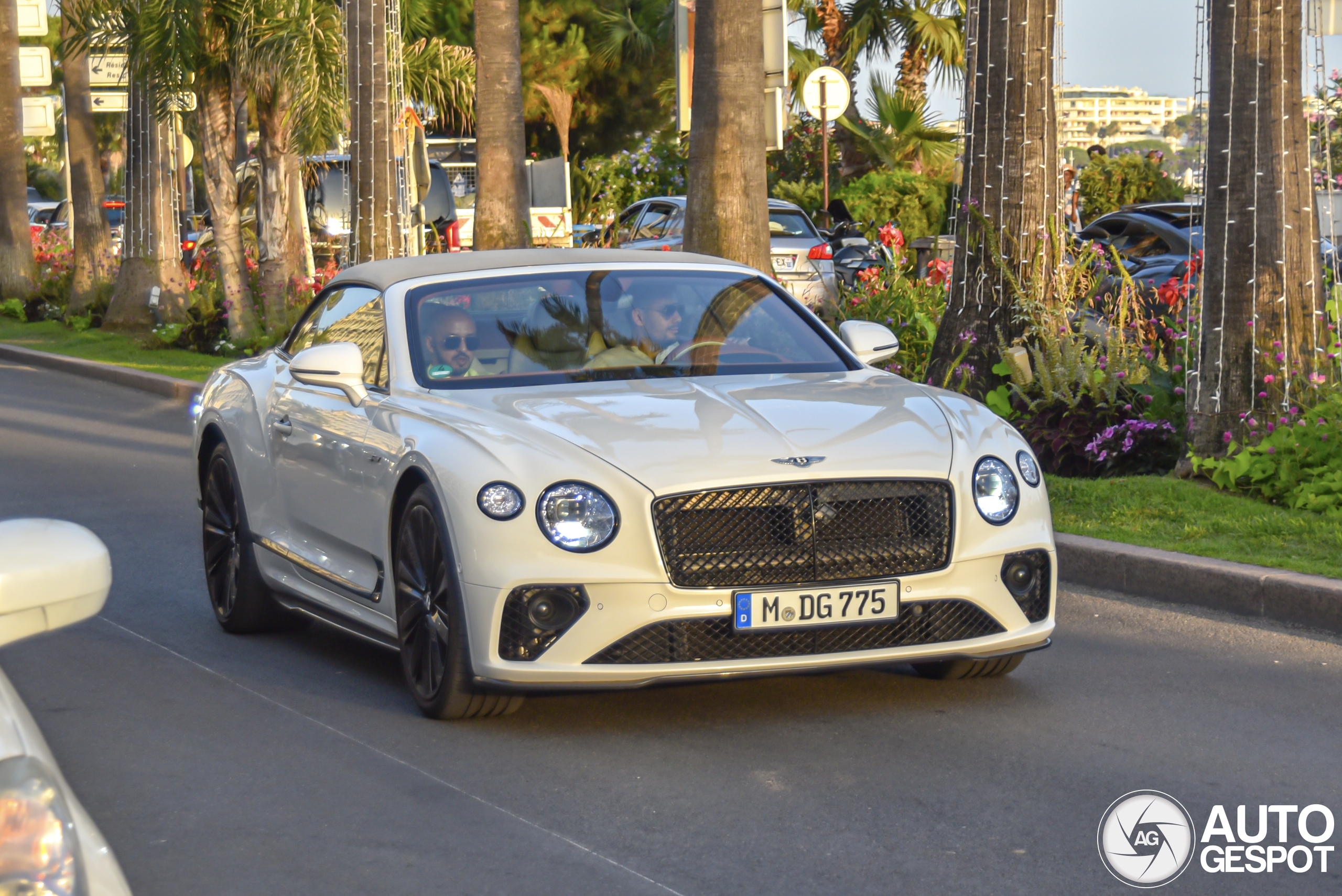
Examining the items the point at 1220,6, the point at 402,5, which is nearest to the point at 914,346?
the point at 1220,6

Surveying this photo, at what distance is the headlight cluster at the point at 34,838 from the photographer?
1780mm

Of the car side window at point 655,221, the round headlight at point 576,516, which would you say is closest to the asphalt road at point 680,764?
the round headlight at point 576,516

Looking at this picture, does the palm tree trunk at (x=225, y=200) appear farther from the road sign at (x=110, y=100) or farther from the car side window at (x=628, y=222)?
the car side window at (x=628, y=222)

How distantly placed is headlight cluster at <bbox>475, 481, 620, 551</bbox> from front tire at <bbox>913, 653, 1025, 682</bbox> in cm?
130

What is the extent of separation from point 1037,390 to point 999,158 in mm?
1406

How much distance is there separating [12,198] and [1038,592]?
1069 inches

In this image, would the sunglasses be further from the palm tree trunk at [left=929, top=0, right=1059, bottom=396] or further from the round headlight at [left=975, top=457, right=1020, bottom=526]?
the palm tree trunk at [left=929, top=0, right=1059, bottom=396]

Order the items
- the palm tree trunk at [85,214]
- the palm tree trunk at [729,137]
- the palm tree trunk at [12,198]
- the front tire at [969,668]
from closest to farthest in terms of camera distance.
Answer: the front tire at [969,668] → the palm tree trunk at [729,137] → the palm tree trunk at [85,214] → the palm tree trunk at [12,198]

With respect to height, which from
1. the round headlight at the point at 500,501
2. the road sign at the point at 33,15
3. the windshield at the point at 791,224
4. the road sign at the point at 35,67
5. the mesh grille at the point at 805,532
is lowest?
the mesh grille at the point at 805,532

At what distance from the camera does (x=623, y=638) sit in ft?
16.9

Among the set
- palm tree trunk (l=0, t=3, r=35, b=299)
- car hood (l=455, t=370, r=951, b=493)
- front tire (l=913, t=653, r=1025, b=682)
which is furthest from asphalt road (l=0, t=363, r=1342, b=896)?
palm tree trunk (l=0, t=3, r=35, b=299)

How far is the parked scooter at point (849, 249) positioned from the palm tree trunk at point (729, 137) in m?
1.57

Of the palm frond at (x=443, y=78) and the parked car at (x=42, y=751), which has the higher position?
the palm frond at (x=443, y=78)

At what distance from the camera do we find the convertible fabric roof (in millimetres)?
6613
